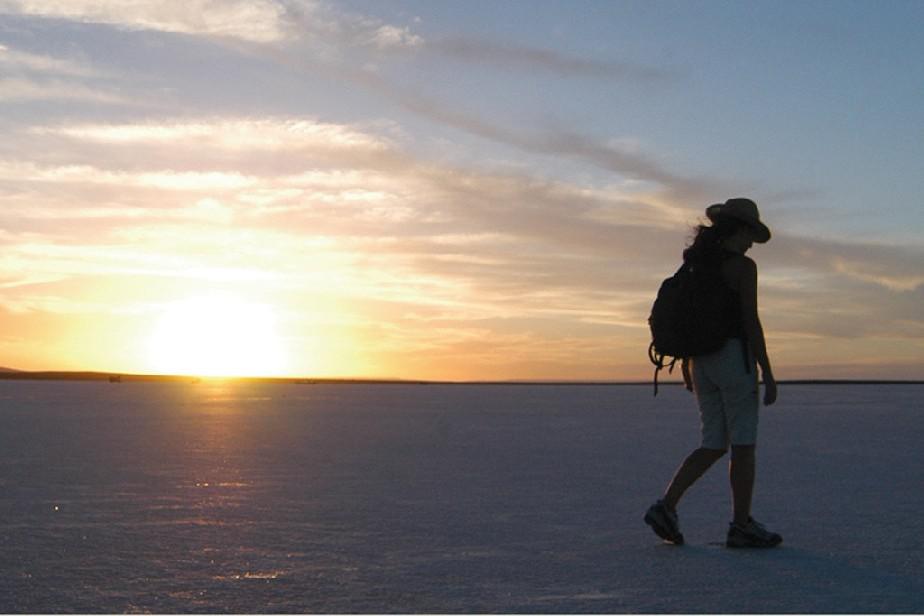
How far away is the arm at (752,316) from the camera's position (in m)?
4.89

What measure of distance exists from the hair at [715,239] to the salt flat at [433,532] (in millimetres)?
1309

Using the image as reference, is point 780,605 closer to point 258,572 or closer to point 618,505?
point 258,572

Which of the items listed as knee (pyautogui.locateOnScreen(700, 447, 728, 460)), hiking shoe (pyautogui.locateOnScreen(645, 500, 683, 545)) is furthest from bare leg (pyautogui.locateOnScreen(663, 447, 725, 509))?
hiking shoe (pyautogui.locateOnScreen(645, 500, 683, 545))

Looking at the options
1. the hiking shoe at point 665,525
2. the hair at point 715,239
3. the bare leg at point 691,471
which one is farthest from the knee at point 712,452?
the hair at point 715,239

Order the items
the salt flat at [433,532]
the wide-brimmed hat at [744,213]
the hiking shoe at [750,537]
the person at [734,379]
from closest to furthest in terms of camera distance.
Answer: the salt flat at [433,532] → the hiking shoe at [750,537] → the person at [734,379] → the wide-brimmed hat at [744,213]

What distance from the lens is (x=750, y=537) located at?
15.6 feet

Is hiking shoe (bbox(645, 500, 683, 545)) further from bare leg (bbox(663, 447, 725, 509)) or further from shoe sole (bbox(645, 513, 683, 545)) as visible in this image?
bare leg (bbox(663, 447, 725, 509))

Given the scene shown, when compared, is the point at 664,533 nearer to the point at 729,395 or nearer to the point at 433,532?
the point at 729,395

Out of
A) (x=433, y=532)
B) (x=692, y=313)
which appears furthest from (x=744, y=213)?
(x=433, y=532)

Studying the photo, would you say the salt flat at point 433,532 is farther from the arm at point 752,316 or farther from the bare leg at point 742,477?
the arm at point 752,316

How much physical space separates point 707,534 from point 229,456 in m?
5.09

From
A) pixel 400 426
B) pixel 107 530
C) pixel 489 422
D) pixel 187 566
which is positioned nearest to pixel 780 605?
pixel 187 566

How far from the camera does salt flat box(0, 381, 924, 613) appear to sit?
3.76m

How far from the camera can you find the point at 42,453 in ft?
31.1
